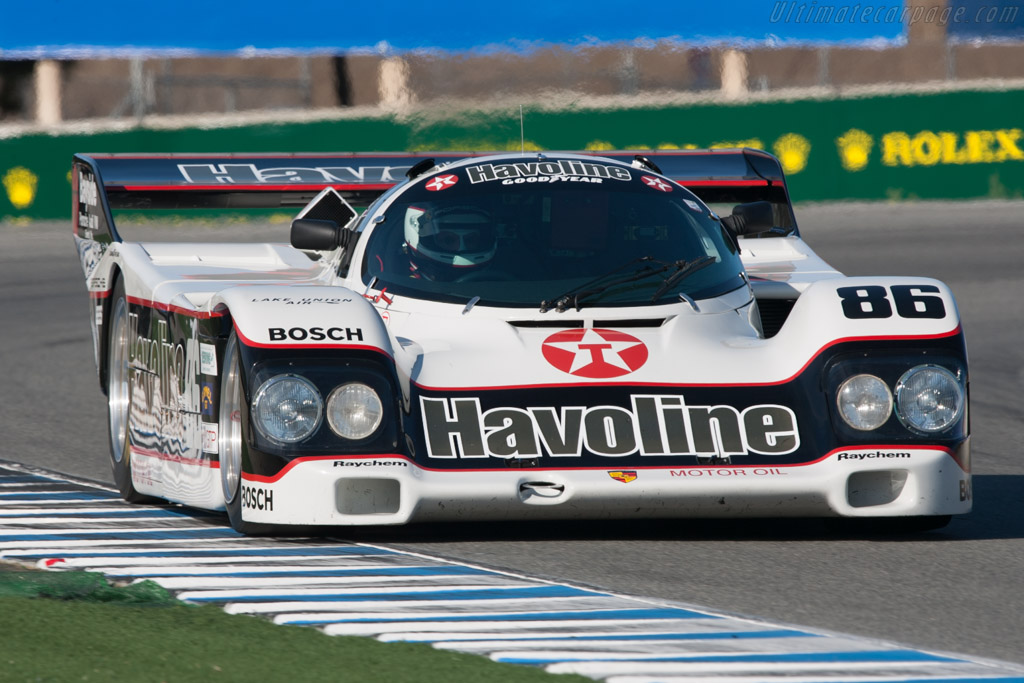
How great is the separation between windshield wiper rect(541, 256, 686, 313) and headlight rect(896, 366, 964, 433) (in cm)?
105

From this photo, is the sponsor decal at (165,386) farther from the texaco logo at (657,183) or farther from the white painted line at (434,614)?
the texaco logo at (657,183)

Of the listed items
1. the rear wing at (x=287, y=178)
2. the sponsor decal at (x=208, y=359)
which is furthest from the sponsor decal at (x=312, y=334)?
the rear wing at (x=287, y=178)

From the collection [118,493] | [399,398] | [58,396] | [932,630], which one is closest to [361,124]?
[58,396]

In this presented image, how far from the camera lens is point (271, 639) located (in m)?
4.32

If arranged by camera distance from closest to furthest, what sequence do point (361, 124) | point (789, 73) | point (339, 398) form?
1. point (339, 398)
2. point (361, 124)
3. point (789, 73)

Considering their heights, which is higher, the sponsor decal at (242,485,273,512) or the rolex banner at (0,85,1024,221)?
the rolex banner at (0,85,1024,221)

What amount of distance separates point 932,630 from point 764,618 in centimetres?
42

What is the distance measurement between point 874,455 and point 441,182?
6.87 ft

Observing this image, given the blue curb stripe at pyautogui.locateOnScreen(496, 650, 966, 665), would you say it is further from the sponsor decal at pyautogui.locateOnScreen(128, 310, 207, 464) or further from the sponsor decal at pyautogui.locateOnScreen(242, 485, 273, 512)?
the sponsor decal at pyautogui.locateOnScreen(128, 310, 207, 464)

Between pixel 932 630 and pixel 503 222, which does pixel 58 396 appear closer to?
pixel 503 222

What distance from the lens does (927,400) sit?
5930 millimetres

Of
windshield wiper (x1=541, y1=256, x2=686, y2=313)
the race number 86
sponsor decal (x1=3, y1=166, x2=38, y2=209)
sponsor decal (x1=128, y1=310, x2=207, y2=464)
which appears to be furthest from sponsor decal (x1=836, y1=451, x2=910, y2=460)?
sponsor decal (x1=3, y1=166, x2=38, y2=209)

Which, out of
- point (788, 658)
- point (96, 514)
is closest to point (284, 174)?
point (96, 514)

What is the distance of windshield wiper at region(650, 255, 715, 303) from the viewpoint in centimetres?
645
